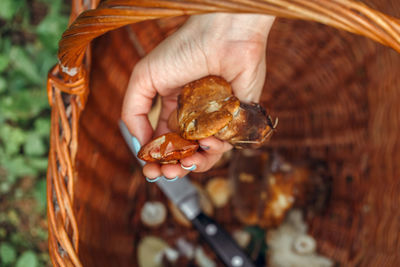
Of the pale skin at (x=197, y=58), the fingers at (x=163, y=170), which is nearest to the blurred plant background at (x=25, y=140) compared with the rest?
the pale skin at (x=197, y=58)

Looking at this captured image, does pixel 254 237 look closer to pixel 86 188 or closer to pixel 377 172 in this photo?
pixel 377 172

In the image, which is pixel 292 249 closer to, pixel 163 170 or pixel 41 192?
pixel 163 170

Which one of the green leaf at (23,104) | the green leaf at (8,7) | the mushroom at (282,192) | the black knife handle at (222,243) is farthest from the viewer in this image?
the green leaf at (8,7)

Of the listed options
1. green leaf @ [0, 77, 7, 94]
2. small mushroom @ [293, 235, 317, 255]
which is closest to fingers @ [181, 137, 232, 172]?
small mushroom @ [293, 235, 317, 255]

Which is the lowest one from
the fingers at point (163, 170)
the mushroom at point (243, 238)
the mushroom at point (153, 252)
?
the mushroom at point (243, 238)

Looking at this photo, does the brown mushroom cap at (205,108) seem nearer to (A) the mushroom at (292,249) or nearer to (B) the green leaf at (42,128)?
(A) the mushroom at (292,249)

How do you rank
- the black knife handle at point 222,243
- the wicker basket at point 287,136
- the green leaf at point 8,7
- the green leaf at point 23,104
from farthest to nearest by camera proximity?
the green leaf at point 8,7, the green leaf at point 23,104, the black knife handle at point 222,243, the wicker basket at point 287,136
